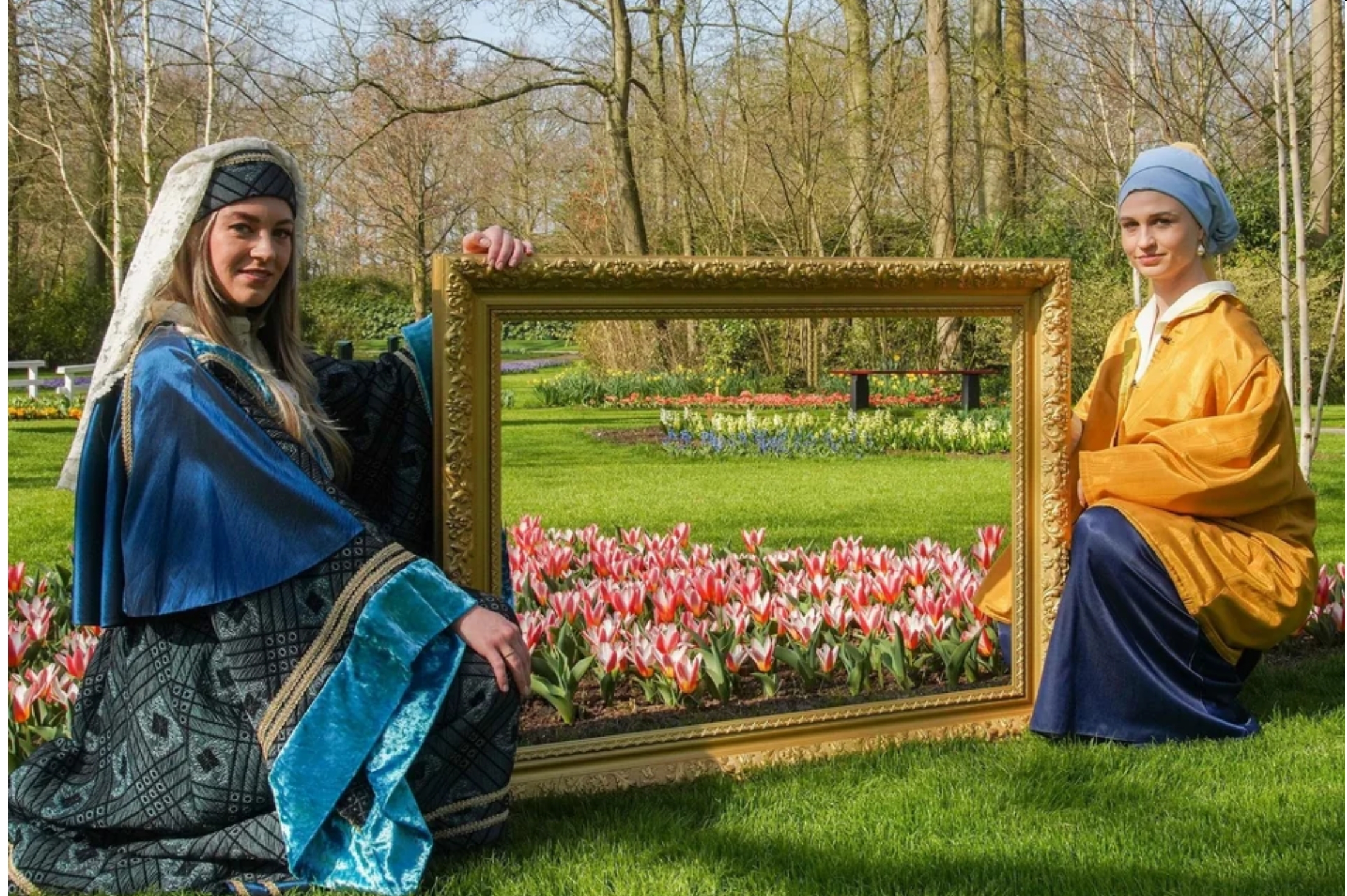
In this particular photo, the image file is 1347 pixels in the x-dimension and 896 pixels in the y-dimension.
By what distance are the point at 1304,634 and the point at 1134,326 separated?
5.45 ft

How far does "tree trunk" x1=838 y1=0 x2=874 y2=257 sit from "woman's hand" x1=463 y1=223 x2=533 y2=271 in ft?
32.6

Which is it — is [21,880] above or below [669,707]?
below

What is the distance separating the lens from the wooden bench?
4.63 meters

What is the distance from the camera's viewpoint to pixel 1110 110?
32.5 feet

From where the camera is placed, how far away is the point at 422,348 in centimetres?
323

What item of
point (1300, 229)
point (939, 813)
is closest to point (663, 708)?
point (939, 813)

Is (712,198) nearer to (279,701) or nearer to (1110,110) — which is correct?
(1110,110)

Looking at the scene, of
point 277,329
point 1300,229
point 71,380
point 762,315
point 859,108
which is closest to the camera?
point 277,329

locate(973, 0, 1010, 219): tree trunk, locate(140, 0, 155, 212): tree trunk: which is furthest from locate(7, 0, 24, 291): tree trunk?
locate(973, 0, 1010, 219): tree trunk

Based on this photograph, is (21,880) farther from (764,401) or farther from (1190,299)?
(1190,299)

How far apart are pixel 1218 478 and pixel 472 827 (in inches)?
87.4

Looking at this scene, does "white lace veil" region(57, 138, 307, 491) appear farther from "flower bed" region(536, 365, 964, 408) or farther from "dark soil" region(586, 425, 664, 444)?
"dark soil" region(586, 425, 664, 444)

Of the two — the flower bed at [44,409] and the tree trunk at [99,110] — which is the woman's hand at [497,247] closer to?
the tree trunk at [99,110]

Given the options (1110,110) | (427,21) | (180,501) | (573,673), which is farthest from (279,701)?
(427,21)
